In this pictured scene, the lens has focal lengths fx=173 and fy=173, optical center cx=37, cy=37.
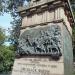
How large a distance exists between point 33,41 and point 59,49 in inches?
44.9

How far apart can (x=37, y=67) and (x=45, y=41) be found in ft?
3.05

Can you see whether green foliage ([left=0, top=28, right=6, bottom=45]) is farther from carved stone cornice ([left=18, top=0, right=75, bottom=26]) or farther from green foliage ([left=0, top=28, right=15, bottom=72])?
carved stone cornice ([left=18, top=0, right=75, bottom=26])

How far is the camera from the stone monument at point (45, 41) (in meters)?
5.61

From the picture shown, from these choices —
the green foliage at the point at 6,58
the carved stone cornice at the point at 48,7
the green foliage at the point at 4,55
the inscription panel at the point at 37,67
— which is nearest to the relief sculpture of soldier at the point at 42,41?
the inscription panel at the point at 37,67

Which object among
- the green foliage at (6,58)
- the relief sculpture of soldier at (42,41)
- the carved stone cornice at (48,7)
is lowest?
the green foliage at (6,58)

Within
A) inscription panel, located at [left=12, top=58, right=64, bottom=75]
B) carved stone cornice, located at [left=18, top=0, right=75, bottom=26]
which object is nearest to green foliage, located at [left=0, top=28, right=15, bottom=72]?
carved stone cornice, located at [left=18, top=0, right=75, bottom=26]

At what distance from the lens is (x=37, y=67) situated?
5.89 meters

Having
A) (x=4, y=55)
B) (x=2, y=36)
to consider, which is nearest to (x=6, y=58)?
(x=4, y=55)

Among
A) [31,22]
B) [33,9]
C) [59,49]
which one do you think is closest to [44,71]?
[59,49]

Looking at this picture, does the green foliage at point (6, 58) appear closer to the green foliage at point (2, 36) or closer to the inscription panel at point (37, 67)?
the green foliage at point (2, 36)

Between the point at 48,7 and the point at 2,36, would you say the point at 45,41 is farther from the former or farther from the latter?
the point at 2,36

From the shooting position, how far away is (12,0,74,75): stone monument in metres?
5.61

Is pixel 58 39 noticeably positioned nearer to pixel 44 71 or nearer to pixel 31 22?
pixel 44 71

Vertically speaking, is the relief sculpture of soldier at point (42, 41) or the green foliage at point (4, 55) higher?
the relief sculpture of soldier at point (42, 41)
